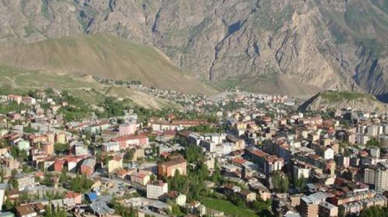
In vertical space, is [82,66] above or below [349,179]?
above

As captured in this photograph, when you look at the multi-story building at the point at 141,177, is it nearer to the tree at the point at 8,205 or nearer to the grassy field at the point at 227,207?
the grassy field at the point at 227,207

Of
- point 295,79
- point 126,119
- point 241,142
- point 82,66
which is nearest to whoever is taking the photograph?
point 241,142

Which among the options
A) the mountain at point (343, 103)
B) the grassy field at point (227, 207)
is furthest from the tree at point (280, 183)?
the mountain at point (343, 103)

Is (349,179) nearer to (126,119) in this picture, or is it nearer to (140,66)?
(126,119)

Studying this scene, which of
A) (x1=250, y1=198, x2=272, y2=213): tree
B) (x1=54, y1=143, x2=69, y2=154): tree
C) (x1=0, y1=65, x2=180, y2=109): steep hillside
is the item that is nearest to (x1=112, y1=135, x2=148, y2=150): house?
(x1=54, y1=143, x2=69, y2=154): tree

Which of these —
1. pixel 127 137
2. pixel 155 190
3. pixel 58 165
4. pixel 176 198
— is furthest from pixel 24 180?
pixel 127 137

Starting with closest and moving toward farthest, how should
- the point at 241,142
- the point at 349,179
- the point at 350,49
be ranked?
the point at 349,179 < the point at 241,142 < the point at 350,49

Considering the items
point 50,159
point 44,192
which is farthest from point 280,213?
point 50,159
